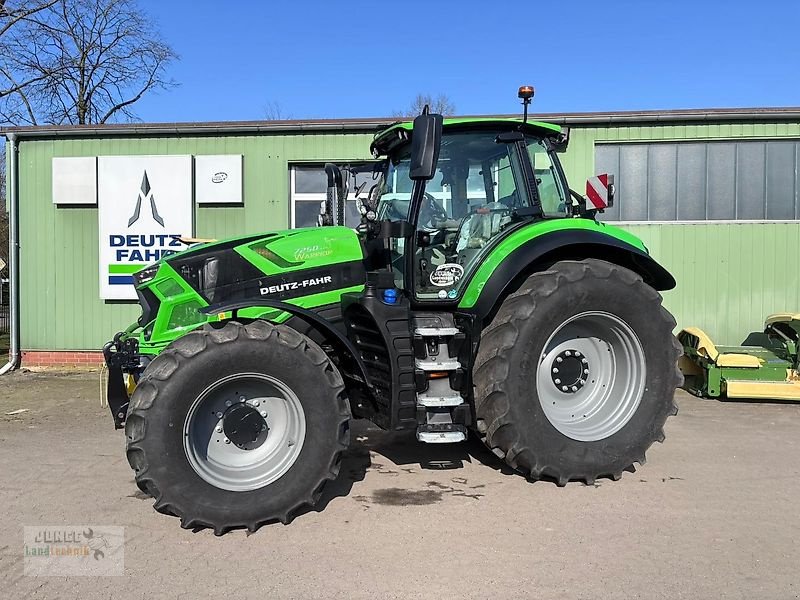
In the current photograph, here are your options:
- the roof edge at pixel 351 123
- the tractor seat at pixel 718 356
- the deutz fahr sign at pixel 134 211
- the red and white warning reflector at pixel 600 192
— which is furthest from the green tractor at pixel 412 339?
the deutz fahr sign at pixel 134 211

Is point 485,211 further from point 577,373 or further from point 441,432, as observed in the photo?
point 441,432

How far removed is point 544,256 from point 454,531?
201 centimetres

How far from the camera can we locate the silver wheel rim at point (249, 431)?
3.77 meters

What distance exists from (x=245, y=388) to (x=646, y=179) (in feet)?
24.8

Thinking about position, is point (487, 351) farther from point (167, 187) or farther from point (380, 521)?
point (167, 187)

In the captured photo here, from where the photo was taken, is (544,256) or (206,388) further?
(544,256)

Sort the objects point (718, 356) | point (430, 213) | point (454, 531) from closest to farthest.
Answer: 1. point (454, 531)
2. point (430, 213)
3. point (718, 356)

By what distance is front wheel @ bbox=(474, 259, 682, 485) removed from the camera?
14.0ft

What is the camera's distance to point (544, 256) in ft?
15.1

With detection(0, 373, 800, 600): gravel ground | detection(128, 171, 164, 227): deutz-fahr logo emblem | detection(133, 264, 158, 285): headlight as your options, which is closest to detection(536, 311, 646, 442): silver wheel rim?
detection(0, 373, 800, 600): gravel ground

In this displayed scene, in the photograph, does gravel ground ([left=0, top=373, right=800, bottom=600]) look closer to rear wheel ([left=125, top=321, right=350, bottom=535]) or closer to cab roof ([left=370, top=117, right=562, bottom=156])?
rear wheel ([left=125, top=321, right=350, bottom=535])

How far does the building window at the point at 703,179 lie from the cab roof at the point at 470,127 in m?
4.96

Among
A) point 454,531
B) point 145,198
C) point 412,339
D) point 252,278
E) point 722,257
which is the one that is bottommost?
point 454,531

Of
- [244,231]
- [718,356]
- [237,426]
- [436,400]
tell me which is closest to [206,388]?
[237,426]
